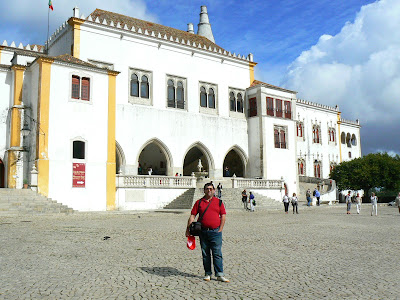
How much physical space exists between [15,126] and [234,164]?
1956cm

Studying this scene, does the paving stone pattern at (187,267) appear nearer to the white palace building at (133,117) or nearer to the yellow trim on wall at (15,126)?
the white palace building at (133,117)

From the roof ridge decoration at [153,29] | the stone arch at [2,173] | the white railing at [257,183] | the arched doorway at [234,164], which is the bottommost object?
the white railing at [257,183]

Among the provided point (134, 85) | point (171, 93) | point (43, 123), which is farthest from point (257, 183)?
point (43, 123)

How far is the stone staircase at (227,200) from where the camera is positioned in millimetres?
25859

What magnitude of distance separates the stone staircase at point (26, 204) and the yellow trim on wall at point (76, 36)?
10.3 m

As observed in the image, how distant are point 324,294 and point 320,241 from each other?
16.4ft

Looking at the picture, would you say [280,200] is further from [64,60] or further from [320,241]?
[320,241]

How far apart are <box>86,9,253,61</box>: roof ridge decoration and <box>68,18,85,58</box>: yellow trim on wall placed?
0.87m

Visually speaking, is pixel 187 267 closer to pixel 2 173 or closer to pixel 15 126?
pixel 15 126

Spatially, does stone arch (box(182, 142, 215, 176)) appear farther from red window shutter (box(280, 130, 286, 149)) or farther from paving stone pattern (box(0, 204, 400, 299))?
paving stone pattern (box(0, 204, 400, 299))

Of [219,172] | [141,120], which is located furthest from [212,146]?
[141,120]

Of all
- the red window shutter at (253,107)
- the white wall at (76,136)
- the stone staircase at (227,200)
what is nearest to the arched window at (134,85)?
the white wall at (76,136)

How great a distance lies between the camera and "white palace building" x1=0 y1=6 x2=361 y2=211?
72.7 feet

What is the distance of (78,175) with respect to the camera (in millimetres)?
22031
